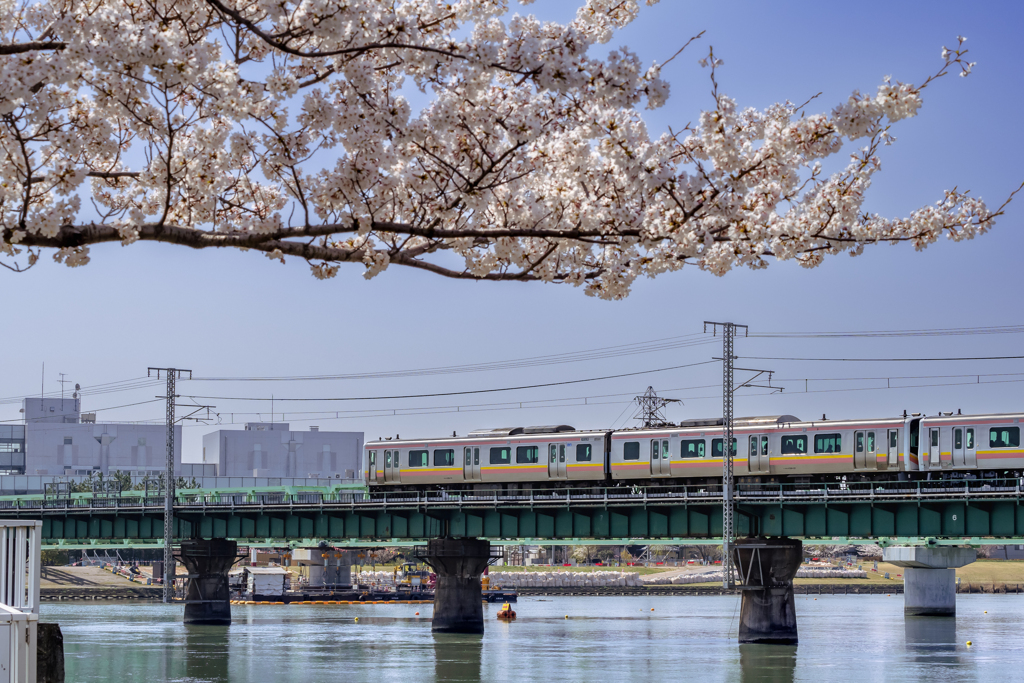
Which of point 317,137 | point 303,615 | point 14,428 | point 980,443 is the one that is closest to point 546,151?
point 317,137

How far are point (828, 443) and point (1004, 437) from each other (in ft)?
22.9

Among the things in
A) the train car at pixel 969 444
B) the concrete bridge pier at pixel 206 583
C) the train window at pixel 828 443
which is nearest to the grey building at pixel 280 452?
the concrete bridge pier at pixel 206 583

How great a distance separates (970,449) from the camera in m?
52.5

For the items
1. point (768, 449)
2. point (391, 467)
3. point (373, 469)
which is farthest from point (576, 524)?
point (373, 469)

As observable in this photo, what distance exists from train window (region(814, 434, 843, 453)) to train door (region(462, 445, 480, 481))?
17126 millimetres

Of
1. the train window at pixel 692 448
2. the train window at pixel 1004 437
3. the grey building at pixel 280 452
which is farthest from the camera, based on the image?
the grey building at pixel 280 452

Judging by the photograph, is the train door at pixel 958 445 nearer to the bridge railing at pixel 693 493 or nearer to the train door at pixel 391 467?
the bridge railing at pixel 693 493

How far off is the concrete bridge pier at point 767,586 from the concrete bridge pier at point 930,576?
3090 cm

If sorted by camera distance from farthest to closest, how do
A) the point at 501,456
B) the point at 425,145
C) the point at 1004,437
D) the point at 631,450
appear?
the point at 501,456 → the point at 631,450 → the point at 1004,437 → the point at 425,145

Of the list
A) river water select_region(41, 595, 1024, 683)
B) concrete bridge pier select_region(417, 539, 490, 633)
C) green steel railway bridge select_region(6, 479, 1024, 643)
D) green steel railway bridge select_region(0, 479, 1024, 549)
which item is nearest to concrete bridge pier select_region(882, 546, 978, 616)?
river water select_region(41, 595, 1024, 683)

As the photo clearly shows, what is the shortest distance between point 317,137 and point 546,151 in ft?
7.94

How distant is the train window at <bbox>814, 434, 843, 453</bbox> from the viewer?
54.7m

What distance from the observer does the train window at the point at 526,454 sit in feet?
205

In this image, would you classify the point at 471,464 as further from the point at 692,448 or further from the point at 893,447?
the point at 893,447
